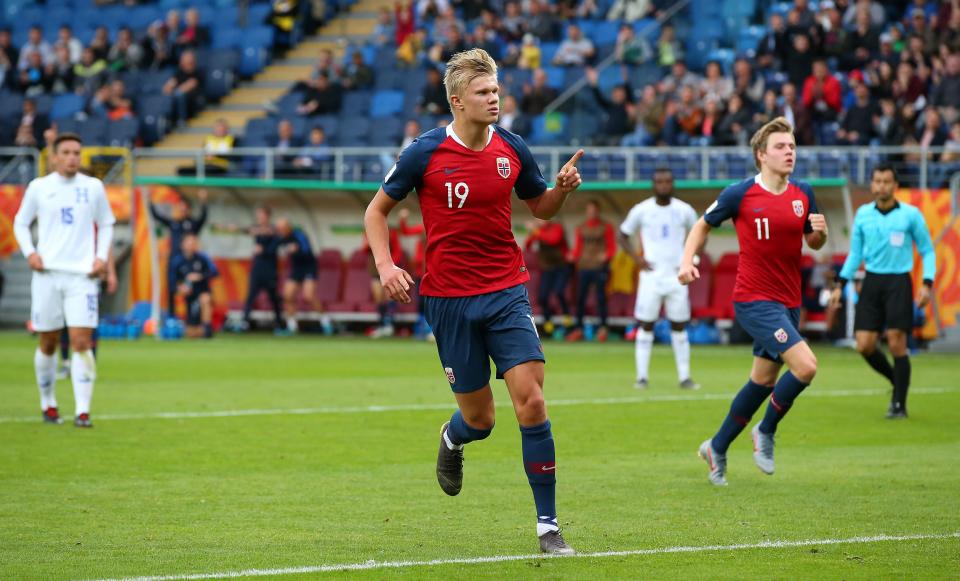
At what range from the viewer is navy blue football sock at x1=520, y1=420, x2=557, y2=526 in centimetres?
695

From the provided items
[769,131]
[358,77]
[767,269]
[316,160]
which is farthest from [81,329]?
[358,77]

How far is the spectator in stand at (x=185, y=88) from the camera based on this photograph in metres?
33.1

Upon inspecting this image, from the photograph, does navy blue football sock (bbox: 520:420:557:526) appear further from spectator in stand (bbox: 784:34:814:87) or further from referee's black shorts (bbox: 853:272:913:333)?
spectator in stand (bbox: 784:34:814:87)

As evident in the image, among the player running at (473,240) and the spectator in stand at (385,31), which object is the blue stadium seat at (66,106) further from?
the player running at (473,240)

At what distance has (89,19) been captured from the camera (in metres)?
37.2

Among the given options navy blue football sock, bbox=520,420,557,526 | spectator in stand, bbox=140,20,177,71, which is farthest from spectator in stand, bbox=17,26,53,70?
navy blue football sock, bbox=520,420,557,526

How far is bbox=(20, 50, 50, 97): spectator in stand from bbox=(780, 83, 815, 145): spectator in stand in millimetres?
18915

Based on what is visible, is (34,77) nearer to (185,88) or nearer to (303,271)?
(185,88)

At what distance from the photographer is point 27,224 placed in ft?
40.7

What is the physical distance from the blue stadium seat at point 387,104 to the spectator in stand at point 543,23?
10.4 ft

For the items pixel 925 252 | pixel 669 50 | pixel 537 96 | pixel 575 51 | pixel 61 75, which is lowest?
pixel 925 252

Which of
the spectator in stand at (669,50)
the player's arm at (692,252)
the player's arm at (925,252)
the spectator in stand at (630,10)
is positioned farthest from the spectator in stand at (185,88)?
the player's arm at (692,252)

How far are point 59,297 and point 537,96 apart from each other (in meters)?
16.3

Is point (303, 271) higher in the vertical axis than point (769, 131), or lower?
lower
